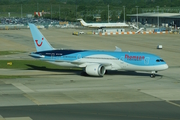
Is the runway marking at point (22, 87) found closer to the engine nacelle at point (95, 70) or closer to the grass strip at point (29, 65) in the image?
the engine nacelle at point (95, 70)

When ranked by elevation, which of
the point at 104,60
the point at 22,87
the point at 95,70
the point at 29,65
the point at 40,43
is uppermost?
the point at 40,43

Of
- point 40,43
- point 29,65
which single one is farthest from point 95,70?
point 29,65

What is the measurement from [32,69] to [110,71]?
1274 cm

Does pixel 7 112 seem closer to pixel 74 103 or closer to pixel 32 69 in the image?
pixel 74 103

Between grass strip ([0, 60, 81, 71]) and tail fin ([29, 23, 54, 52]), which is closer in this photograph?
tail fin ([29, 23, 54, 52])

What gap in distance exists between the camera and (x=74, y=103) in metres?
44.5

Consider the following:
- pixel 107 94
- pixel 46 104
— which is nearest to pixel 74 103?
pixel 46 104

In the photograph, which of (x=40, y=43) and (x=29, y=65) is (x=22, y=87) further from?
(x=29, y=65)

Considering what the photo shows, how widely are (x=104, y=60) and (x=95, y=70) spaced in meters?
2.40

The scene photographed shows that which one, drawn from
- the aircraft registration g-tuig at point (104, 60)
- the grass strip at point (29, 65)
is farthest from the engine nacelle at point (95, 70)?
the grass strip at point (29, 65)

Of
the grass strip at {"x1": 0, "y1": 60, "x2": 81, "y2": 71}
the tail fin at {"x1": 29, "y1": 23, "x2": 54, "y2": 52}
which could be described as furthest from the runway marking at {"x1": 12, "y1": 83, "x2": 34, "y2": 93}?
the grass strip at {"x1": 0, "y1": 60, "x2": 81, "y2": 71}

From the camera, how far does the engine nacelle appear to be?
201 feet

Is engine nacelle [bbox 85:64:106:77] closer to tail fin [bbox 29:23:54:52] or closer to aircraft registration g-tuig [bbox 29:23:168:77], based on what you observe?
aircraft registration g-tuig [bbox 29:23:168:77]

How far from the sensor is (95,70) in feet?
201
